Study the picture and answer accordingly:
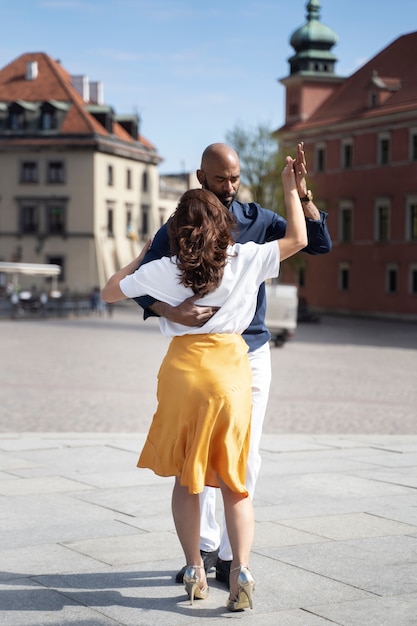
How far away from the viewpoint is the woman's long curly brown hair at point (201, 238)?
4.66m

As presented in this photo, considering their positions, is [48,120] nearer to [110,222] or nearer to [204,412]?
[110,222]

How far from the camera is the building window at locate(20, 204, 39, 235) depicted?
73.8m

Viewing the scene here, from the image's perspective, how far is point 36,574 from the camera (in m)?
5.29

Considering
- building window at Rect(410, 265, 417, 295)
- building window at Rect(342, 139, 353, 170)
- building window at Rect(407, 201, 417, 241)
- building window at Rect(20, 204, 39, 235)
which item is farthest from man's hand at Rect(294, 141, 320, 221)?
building window at Rect(20, 204, 39, 235)

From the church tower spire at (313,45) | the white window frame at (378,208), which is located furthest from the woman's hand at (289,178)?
the church tower spire at (313,45)

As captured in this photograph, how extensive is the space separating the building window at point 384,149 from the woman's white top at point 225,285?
52.7 metres

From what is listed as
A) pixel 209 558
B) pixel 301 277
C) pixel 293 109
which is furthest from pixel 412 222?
pixel 209 558

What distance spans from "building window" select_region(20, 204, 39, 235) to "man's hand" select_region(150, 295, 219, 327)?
69875 millimetres

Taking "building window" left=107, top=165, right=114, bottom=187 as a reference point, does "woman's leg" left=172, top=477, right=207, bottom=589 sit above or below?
below

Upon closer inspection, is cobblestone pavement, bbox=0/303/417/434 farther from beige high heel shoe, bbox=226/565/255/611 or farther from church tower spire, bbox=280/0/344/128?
church tower spire, bbox=280/0/344/128

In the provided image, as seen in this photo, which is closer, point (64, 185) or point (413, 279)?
point (413, 279)

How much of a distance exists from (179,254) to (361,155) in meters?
55.0

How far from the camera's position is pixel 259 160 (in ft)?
202

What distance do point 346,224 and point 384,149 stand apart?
5523mm
